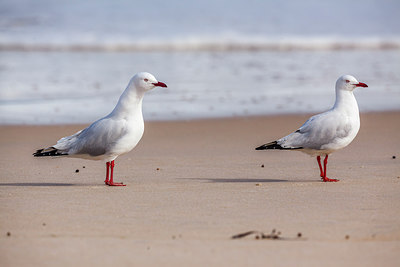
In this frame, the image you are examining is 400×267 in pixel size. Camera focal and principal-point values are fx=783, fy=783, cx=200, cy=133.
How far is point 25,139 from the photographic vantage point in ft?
32.8

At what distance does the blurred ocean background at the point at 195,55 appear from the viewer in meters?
13.1

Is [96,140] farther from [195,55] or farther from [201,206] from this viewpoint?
[195,55]

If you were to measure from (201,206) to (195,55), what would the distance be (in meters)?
16.1

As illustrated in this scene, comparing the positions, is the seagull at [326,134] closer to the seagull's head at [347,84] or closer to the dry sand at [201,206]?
the seagull's head at [347,84]

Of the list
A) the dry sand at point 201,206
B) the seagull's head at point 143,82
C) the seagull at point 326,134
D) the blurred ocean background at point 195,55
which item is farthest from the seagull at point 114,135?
the blurred ocean background at point 195,55

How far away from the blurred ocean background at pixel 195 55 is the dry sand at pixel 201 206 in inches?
118

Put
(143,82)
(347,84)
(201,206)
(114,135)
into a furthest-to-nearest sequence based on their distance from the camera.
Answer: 1. (347,84)
2. (143,82)
3. (114,135)
4. (201,206)

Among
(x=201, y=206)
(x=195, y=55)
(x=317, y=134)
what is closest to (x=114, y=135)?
(x=201, y=206)

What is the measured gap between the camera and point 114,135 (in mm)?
7164

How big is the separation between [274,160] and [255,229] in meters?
3.34

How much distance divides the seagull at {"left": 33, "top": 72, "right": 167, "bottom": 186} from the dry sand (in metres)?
0.28

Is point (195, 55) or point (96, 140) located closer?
point (96, 140)

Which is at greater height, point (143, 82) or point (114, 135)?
point (143, 82)

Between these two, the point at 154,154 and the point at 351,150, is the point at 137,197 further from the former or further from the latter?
the point at 351,150
